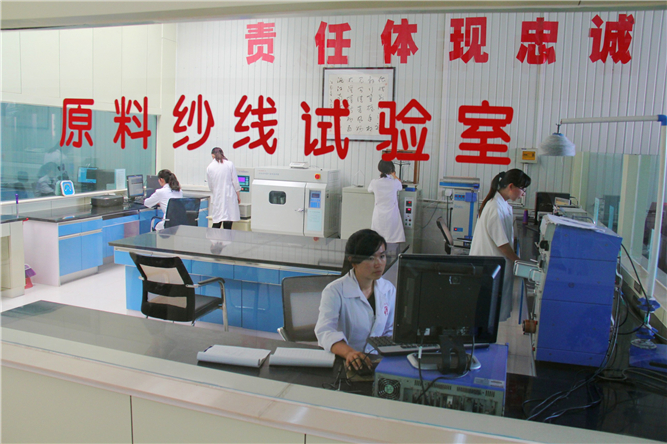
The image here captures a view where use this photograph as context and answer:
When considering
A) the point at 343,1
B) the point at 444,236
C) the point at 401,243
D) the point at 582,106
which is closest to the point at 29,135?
the point at 343,1

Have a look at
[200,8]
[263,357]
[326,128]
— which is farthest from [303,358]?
[200,8]

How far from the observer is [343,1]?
158 cm

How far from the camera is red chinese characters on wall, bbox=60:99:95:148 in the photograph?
2.19 meters

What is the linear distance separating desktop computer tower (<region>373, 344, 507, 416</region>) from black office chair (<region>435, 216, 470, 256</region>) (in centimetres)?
46

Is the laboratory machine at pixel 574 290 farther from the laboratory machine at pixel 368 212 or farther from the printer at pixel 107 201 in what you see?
the printer at pixel 107 201

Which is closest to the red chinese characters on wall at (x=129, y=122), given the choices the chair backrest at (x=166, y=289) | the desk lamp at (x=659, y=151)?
the chair backrest at (x=166, y=289)

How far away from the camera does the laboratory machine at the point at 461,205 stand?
1881 millimetres

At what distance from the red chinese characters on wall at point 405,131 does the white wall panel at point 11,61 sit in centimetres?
185

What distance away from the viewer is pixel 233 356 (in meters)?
1.67

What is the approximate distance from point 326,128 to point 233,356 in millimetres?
954

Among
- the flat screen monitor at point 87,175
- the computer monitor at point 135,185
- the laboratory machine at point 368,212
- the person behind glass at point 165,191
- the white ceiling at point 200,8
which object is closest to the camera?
the white ceiling at point 200,8

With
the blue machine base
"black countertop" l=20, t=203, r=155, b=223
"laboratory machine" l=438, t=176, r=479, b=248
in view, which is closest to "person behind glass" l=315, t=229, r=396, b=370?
"laboratory machine" l=438, t=176, r=479, b=248

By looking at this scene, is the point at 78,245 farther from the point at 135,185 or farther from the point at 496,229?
the point at 496,229

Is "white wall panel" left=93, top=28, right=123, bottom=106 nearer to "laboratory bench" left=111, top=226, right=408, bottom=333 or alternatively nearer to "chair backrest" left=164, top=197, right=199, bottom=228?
"chair backrest" left=164, top=197, right=199, bottom=228
